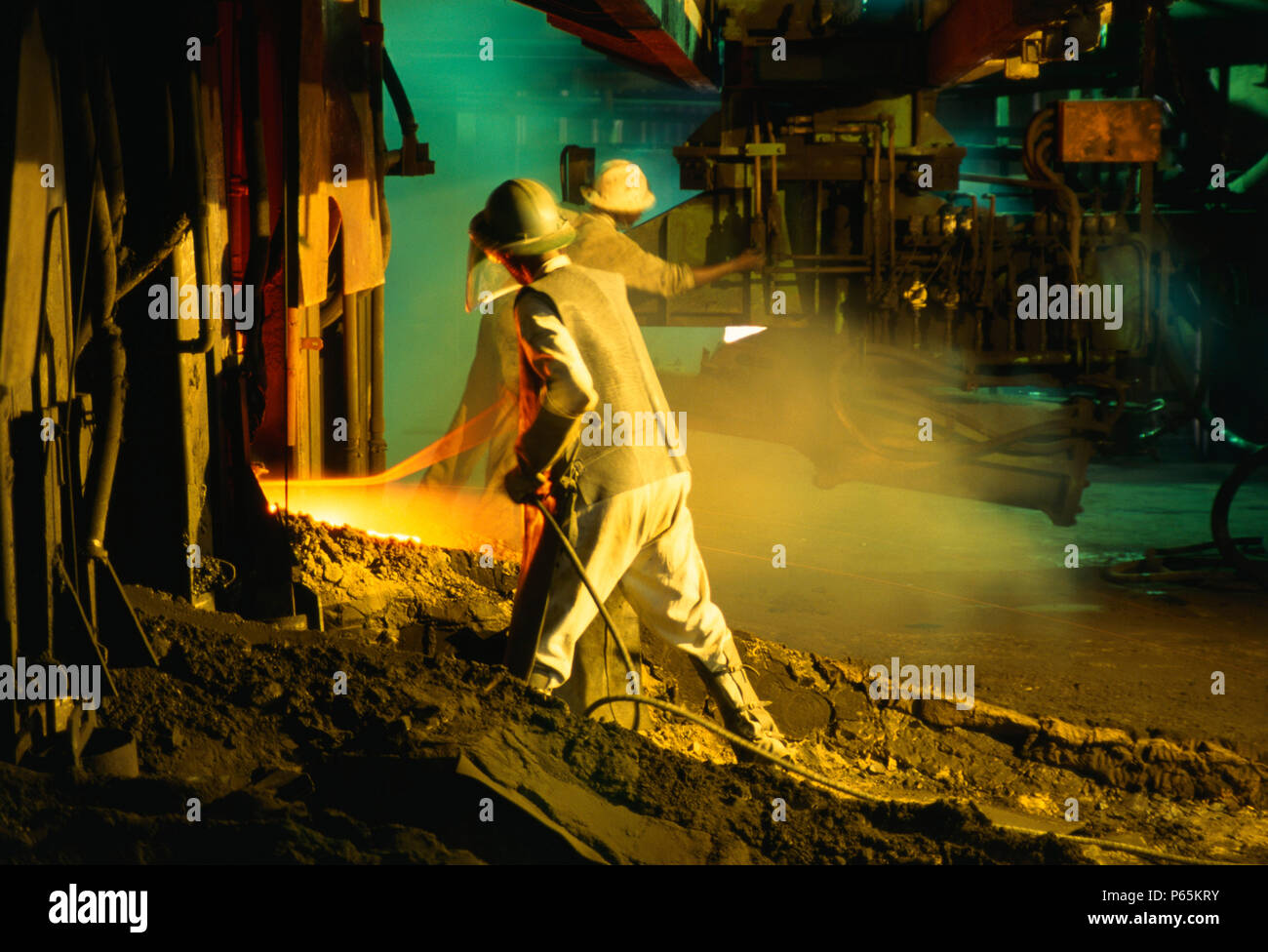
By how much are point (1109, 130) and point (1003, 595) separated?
388 centimetres

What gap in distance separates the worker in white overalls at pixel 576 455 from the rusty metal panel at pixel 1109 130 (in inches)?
233

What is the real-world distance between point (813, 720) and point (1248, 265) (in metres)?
7.35

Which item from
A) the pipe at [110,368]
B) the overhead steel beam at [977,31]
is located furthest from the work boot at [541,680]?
the overhead steel beam at [977,31]

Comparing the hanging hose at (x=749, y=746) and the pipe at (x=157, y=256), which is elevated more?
the pipe at (x=157, y=256)

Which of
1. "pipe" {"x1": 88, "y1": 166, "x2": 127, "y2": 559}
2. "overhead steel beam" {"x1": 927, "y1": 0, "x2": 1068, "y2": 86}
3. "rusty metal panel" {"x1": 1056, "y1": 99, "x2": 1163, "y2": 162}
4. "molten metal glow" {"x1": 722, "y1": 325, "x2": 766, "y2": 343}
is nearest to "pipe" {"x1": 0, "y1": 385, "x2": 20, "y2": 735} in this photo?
"pipe" {"x1": 88, "y1": 166, "x2": 127, "y2": 559}

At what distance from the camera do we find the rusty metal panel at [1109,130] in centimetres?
902

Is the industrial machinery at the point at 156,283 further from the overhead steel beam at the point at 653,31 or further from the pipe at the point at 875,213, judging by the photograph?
the pipe at the point at 875,213

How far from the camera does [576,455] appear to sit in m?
4.18

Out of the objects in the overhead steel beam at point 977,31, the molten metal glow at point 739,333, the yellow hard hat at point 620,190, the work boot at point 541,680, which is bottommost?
the work boot at point 541,680

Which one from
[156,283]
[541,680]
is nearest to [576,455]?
[541,680]

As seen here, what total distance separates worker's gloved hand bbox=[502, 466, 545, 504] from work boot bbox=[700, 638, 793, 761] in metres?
0.89

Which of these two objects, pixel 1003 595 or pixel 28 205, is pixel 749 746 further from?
pixel 1003 595

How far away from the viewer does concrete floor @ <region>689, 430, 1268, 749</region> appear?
18.2 feet
